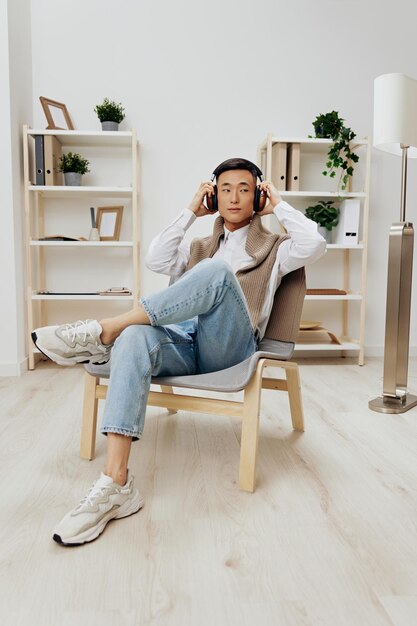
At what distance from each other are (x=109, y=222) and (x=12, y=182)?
25.1 inches

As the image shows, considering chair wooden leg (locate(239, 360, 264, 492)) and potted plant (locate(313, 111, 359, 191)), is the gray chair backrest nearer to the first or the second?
chair wooden leg (locate(239, 360, 264, 492))

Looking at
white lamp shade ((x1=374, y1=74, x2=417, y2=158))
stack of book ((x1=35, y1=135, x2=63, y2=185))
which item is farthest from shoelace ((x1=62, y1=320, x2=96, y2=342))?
stack of book ((x1=35, y1=135, x2=63, y2=185))

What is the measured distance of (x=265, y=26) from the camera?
3623 millimetres

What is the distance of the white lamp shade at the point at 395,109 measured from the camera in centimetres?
241

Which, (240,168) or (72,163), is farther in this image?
(72,163)

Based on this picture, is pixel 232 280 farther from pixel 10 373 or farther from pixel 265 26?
pixel 265 26

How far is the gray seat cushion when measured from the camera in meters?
1.62

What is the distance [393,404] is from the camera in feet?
8.48

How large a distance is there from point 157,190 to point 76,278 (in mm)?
789

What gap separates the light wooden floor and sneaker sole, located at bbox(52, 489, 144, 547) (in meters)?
0.02

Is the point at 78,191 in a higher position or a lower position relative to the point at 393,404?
higher

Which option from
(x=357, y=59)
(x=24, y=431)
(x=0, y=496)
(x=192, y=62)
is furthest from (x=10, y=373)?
(x=357, y=59)

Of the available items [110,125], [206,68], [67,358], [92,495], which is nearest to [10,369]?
[110,125]

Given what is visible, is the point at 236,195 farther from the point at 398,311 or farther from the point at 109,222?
the point at 109,222
